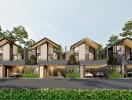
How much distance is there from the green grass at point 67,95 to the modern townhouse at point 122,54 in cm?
3392

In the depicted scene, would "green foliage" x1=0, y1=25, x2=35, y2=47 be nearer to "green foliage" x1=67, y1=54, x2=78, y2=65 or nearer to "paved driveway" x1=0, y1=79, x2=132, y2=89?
"green foliage" x1=67, y1=54, x2=78, y2=65

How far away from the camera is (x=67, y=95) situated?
26.0 meters

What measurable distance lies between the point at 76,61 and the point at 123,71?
7400 millimetres

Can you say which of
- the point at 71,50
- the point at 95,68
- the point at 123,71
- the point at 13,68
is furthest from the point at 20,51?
the point at 123,71

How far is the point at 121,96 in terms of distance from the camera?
25922 mm

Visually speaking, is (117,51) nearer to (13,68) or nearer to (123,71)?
(123,71)

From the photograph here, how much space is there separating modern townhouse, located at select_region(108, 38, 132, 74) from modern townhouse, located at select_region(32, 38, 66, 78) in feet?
26.0

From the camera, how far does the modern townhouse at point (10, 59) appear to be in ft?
201

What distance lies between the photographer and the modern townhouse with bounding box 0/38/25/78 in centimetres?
6112

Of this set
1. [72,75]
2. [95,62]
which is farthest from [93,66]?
[72,75]

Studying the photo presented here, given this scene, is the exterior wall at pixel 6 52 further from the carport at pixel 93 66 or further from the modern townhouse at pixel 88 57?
the carport at pixel 93 66

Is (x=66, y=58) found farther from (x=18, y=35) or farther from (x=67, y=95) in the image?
(x=67, y=95)

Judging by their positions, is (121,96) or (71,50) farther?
(71,50)

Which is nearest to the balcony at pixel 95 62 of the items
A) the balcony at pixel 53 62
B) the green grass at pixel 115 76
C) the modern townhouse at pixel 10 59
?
the balcony at pixel 53 62
